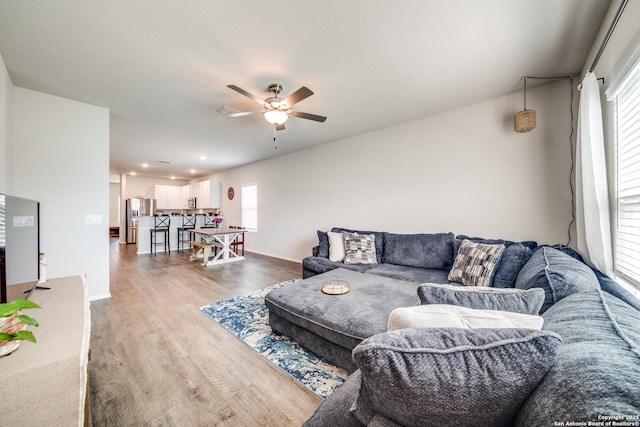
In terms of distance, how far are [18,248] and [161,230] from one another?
6103 mm

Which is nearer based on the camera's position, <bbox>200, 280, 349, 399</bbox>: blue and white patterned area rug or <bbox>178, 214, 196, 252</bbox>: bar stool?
<bbox>200, 280, 349, 399</bbox>: blue and white patterned area rug

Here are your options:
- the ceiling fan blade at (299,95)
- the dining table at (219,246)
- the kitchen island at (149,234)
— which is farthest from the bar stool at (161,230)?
the ceiling fan blade at (299,95)

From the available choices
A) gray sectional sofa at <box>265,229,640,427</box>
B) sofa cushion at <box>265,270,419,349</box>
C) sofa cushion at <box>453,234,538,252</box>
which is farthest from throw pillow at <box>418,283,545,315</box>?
sofa cushion at <box>453,234,538,252</box>

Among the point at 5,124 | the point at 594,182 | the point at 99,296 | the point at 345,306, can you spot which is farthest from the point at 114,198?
the point at 594,182

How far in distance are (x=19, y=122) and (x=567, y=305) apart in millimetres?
4970

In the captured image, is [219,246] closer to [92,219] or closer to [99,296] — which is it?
[99,296]

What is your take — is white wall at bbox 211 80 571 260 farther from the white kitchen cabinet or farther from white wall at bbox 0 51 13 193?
the white kitchen cabinet

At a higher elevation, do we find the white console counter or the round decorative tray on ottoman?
the white console counter

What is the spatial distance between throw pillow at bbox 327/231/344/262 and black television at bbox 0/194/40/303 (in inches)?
119

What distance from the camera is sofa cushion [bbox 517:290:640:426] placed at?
412mm

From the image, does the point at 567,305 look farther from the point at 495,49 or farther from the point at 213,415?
the point at 495,49

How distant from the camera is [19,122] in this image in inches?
104

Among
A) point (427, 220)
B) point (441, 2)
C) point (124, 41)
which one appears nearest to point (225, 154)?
point (124, 41)

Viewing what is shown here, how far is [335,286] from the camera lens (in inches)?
91.9
